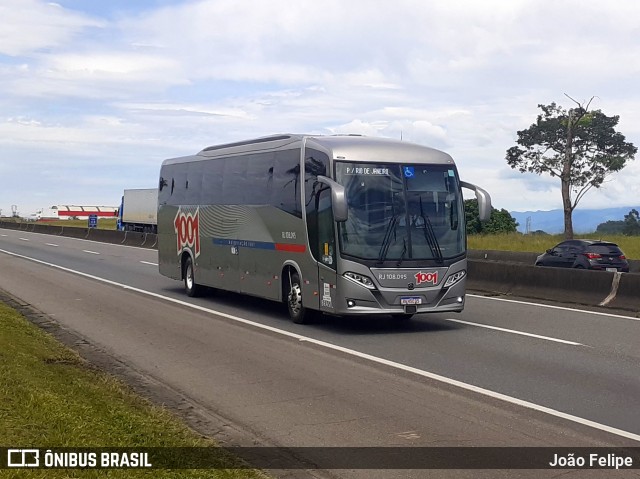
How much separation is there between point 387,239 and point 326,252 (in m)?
1.03

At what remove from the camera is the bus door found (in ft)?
50.0

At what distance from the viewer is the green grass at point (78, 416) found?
689cm

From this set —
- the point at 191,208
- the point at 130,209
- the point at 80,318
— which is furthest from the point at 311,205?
the point at 130,209

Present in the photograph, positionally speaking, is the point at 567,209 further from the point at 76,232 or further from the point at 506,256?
the point at 76,232

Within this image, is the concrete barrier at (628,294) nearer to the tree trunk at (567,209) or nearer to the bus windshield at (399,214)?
the bus windshield at (399,214)

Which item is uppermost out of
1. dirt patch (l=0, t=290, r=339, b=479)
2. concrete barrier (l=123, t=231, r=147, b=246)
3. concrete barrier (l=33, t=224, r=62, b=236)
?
concrete barrier (l=33, t=224, r=62, b=236)

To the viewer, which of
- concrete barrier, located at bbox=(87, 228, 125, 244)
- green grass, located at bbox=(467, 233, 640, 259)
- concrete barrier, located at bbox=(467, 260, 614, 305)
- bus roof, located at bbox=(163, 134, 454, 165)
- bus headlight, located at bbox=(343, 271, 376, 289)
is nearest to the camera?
bus headlight, located at bbox=(343, 271, 376, 289)

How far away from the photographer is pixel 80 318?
17.8m

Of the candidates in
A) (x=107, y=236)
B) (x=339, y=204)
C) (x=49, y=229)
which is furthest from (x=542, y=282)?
(x=49, y=229)

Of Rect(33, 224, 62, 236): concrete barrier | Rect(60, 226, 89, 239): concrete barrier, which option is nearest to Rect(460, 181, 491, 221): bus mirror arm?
Rect(60, 226, 89, 239): concrete barrier

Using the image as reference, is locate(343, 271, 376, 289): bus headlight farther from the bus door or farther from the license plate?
the license plate

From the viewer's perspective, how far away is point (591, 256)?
31.3 metres

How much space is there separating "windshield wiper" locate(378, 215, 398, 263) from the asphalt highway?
1280mm

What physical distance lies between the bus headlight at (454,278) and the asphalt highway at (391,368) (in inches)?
30.9
